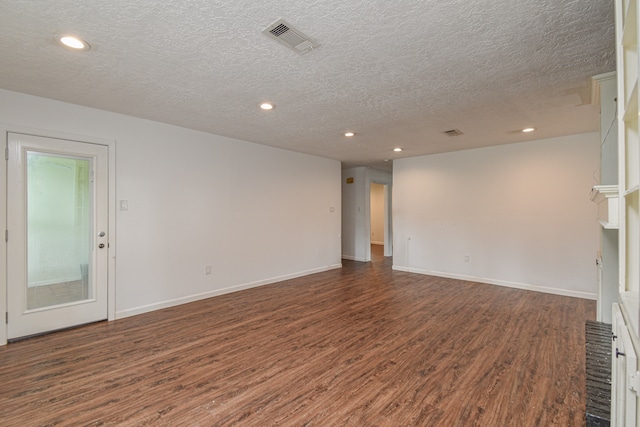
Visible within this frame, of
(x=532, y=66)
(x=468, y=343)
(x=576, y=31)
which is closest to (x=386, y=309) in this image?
(x=468, y=343)

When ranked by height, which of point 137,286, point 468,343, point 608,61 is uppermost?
point 608,61

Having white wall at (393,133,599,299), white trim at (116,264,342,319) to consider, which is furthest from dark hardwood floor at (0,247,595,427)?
white wall at (393,133,599,299)

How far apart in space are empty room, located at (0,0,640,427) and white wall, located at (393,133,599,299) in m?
0.04

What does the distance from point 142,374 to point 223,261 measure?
237cm

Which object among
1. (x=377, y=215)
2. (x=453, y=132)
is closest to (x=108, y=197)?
(x=453, y=132)

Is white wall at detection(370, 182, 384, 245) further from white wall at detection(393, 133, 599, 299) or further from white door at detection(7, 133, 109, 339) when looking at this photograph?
white door at detection(7, 133, 109, 339)

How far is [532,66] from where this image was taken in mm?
2375

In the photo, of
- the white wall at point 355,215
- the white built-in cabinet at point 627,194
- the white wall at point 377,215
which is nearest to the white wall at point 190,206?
the white wall at point 355,215

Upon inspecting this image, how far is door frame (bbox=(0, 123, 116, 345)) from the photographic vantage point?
115 inches

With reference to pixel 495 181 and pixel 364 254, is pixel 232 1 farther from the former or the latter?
pixel 364 254

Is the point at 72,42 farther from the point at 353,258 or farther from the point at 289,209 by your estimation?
the point at 353,258

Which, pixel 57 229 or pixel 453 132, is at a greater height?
pixel 453 132

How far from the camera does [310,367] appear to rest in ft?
8.25

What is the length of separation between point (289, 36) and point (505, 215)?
194 inches
